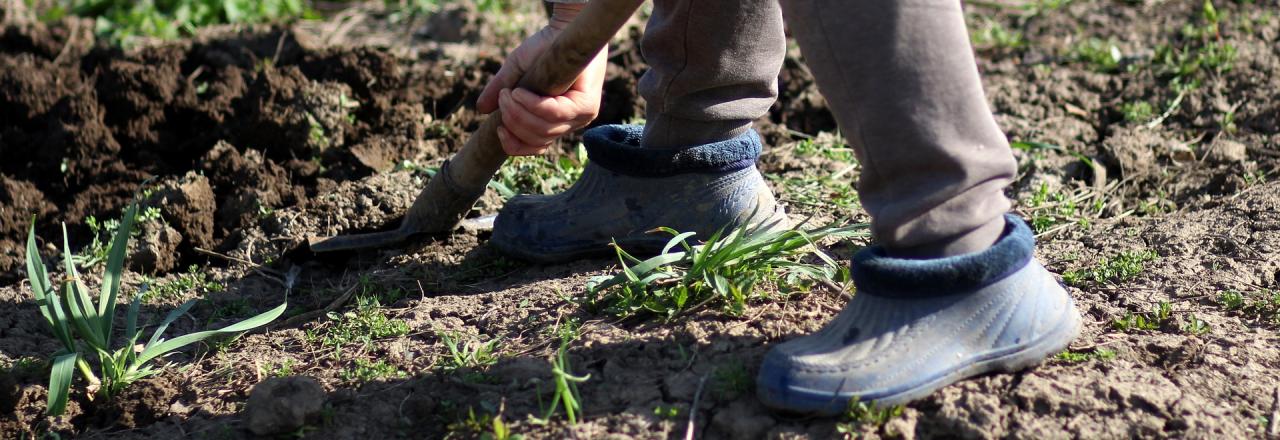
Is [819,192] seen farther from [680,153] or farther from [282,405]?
[282,405]

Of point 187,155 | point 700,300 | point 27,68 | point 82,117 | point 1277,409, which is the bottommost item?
point 1277,409

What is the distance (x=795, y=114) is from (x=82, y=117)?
2376 millimetres

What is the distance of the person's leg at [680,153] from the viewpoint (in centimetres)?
232

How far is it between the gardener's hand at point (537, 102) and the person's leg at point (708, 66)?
140 mm

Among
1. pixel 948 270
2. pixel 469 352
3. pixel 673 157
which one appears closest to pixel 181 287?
pixel 469 352

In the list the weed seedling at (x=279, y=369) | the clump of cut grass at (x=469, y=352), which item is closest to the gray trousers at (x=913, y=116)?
the clump of cut grass at (x=469, y=352)

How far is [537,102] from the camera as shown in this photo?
2369 millimetres

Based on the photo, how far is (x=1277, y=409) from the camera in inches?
72.1

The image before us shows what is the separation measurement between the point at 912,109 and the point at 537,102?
37.3 inches

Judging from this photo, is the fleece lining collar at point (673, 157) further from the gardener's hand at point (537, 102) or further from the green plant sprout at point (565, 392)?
the green plant sprout at point (565, 392)

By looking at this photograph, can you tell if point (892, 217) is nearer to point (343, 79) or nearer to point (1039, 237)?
point (1039, 237)

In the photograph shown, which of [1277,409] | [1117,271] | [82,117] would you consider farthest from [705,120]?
[82,117]

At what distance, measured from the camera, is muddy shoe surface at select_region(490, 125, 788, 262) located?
2.54 meters

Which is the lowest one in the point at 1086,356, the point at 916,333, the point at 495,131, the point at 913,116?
the point at 1086,356
